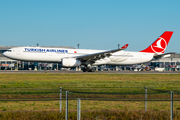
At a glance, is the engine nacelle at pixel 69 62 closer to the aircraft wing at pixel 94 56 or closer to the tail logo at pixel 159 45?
the aircraft wing at pixel 94 56

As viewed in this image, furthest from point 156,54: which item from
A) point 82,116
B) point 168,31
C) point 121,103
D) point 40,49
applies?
point 82,116

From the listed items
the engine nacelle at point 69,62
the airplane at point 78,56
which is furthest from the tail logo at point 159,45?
the engine nacelle at point 69,62

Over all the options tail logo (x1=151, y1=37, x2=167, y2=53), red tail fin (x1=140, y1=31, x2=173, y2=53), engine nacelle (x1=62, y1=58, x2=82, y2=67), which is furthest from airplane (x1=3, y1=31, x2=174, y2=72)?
tail logo (x1=151, y1=37, x2=167, y2=53)

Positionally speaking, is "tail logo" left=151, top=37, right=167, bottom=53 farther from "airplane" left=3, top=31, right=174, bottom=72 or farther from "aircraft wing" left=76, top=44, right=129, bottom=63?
"aircraft wing" left=76, top=44, right=129, bottom=63

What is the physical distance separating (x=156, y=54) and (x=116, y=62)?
9.65 m

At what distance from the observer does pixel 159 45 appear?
55.7 m

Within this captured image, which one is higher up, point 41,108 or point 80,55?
point 80,55

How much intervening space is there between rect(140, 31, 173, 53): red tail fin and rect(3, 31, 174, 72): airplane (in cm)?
23

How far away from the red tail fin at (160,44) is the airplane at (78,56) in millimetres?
230

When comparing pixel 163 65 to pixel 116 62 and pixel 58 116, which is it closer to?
pixel 116 62

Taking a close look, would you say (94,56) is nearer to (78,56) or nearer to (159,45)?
(78,56)

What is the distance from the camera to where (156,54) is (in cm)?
5450

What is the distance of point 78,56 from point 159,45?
63.9ft

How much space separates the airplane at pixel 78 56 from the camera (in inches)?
1802
